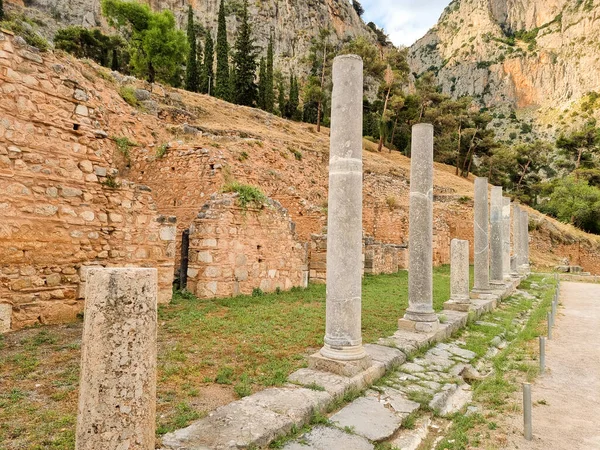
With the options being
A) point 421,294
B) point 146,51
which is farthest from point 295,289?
point 146,51

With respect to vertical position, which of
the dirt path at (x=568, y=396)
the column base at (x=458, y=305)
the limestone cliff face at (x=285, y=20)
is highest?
the limestone cliff face at (x=285, y=20)

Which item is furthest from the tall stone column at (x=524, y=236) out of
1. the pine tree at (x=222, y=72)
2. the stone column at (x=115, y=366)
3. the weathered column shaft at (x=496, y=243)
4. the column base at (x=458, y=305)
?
the pine tree at (x=222, y=72)

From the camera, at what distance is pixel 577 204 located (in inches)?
1631

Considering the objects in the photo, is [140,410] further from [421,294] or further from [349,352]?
[421,294]

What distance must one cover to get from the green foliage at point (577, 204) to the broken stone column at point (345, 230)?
45238 millimetres

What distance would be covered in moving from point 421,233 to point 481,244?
6.50 meters

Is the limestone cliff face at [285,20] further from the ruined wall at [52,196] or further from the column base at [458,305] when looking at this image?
the ruined wall at [52,196]

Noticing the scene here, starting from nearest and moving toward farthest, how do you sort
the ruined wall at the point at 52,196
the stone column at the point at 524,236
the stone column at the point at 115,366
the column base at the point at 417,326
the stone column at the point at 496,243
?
the stone column at the point at 115,366 → the ruined wall at the point at 52,196 → the column base at the point at 417,326 → the stone column at the point at 496,243 → the stone column at the point at 524,236

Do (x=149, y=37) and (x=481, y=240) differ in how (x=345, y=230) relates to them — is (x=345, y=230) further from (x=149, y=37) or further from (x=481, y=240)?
(x=149, y=37)

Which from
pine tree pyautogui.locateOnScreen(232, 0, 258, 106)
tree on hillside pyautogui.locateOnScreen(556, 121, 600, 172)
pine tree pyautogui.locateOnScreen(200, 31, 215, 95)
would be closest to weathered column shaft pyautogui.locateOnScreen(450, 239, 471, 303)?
pine tree pyautogui.locateOnScreen(232, 0, 258, 106)

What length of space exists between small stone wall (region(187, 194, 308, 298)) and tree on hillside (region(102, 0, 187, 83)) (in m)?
31.0

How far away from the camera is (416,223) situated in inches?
338

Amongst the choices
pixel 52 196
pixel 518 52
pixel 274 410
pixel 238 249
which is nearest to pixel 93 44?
pixel 238 249

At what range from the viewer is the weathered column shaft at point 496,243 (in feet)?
53.0
